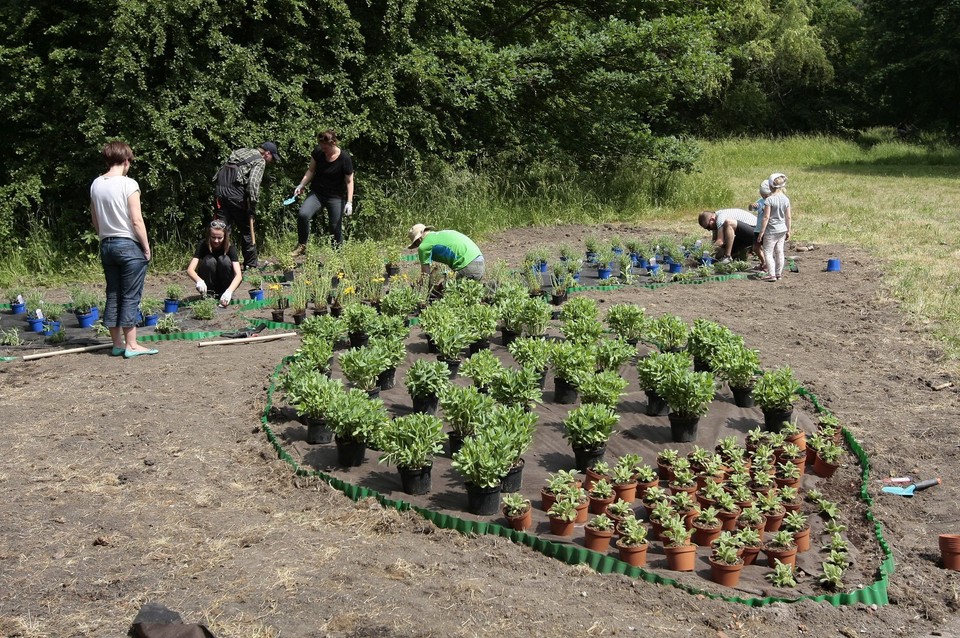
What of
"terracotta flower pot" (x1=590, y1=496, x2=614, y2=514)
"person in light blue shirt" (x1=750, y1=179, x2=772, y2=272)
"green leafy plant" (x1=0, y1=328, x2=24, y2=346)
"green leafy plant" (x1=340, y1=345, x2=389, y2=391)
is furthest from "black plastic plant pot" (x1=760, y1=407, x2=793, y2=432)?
"green leafy plant" (x1=0, y1=328, x2=24, y2=346)

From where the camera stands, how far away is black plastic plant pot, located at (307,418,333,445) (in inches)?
227

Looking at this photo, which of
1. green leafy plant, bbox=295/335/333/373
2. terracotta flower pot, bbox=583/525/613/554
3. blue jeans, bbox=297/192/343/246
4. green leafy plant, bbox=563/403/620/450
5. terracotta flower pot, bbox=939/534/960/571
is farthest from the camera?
blue jeans, bbox=297/192/343/246

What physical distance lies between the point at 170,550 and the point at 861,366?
5.72 m

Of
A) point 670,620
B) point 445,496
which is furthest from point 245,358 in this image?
point 670,620

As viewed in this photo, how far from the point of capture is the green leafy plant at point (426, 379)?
6.03 m

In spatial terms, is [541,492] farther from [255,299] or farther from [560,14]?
A: [560,14]

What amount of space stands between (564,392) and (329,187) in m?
5.51

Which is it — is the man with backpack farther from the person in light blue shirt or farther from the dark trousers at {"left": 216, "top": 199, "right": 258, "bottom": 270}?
the person in light blue shirt

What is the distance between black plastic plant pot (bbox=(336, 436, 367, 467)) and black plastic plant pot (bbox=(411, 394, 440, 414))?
803 mm

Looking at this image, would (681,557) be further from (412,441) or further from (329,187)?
(329,187)

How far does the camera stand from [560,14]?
17.7 m

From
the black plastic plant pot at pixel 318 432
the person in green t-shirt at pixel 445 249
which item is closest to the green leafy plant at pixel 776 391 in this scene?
the black plastic plant pot at pixel 318 432

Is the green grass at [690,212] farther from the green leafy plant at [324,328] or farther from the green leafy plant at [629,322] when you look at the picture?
the green leafy plant at [324,328]

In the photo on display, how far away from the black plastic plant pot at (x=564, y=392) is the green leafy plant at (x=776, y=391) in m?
1.29
